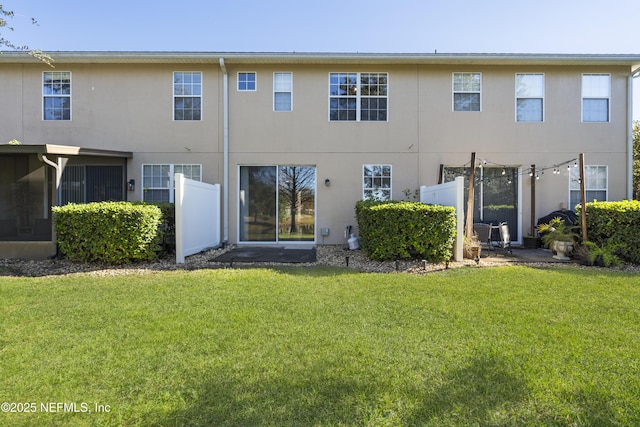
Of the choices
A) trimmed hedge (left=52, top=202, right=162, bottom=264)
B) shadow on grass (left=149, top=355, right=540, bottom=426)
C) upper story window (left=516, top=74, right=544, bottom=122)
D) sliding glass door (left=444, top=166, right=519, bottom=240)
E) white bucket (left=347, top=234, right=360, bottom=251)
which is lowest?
shadow on grass (left=149, top=355, right=540, bottom=426)

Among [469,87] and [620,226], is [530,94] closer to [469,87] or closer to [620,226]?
[469,87]

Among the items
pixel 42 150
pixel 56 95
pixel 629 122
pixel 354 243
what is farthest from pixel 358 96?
pixel 56 95

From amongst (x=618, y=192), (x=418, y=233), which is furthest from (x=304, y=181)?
(x=618, y=192)

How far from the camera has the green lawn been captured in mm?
2230

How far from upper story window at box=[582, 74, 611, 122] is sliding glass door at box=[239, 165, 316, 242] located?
7.77m

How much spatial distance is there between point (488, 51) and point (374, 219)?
5.89 metres

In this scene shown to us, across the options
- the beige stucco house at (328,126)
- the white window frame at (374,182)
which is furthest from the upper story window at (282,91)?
the white window frame at (374,182)

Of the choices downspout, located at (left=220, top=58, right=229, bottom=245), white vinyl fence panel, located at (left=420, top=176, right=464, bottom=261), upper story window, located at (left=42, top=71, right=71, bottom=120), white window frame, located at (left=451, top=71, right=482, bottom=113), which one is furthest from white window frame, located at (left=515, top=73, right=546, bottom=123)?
upper story window, located at (left=42, top=71, right=71, bottom=120)

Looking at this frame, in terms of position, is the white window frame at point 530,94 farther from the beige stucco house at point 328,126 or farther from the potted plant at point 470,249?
the potted plant at point 470,249

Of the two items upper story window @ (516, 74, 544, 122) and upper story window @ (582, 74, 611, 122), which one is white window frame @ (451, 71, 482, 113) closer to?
upper story window @ (516, 74, 544, 122)

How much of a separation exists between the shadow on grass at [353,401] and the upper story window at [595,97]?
995 centimetres

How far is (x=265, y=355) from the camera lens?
297 cm

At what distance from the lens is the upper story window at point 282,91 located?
9.55m

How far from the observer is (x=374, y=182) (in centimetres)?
959
